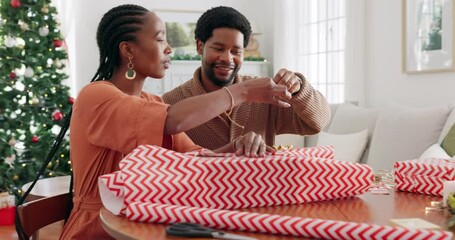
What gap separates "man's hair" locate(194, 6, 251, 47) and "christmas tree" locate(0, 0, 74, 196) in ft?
11.7

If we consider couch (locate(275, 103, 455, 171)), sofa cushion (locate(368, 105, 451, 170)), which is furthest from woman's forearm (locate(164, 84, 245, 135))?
sofa cushion (locate(368, 105, 451, 170))

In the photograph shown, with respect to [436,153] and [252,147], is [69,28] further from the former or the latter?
[252,147]

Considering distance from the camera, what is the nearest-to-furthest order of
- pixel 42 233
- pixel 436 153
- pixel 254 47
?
pixel 436 153
pixel 42 233
pixel 254 47

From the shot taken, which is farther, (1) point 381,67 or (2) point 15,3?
(2) point 15,3

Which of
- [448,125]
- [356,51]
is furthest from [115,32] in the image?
[356,51]

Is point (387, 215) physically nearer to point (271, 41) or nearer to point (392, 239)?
point (392, 239)

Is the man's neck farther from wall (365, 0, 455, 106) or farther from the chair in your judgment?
wall (365, 0, 455, 106)

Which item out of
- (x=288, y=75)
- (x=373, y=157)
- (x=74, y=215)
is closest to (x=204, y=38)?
(x=288, y=75)

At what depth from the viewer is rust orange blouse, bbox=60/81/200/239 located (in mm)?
1449

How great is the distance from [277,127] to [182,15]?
509cm

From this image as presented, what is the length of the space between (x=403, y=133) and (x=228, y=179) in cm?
323

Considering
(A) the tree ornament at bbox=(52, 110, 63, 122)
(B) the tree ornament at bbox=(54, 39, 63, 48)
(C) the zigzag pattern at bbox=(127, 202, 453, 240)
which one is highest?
(B) the tree ornament at bbox=(54, 39, 63, 48)

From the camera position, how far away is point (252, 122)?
2.20 m

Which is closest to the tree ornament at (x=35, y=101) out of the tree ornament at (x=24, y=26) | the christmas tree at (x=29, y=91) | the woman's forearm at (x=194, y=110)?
the christmas tree at (x=29, y=91)
